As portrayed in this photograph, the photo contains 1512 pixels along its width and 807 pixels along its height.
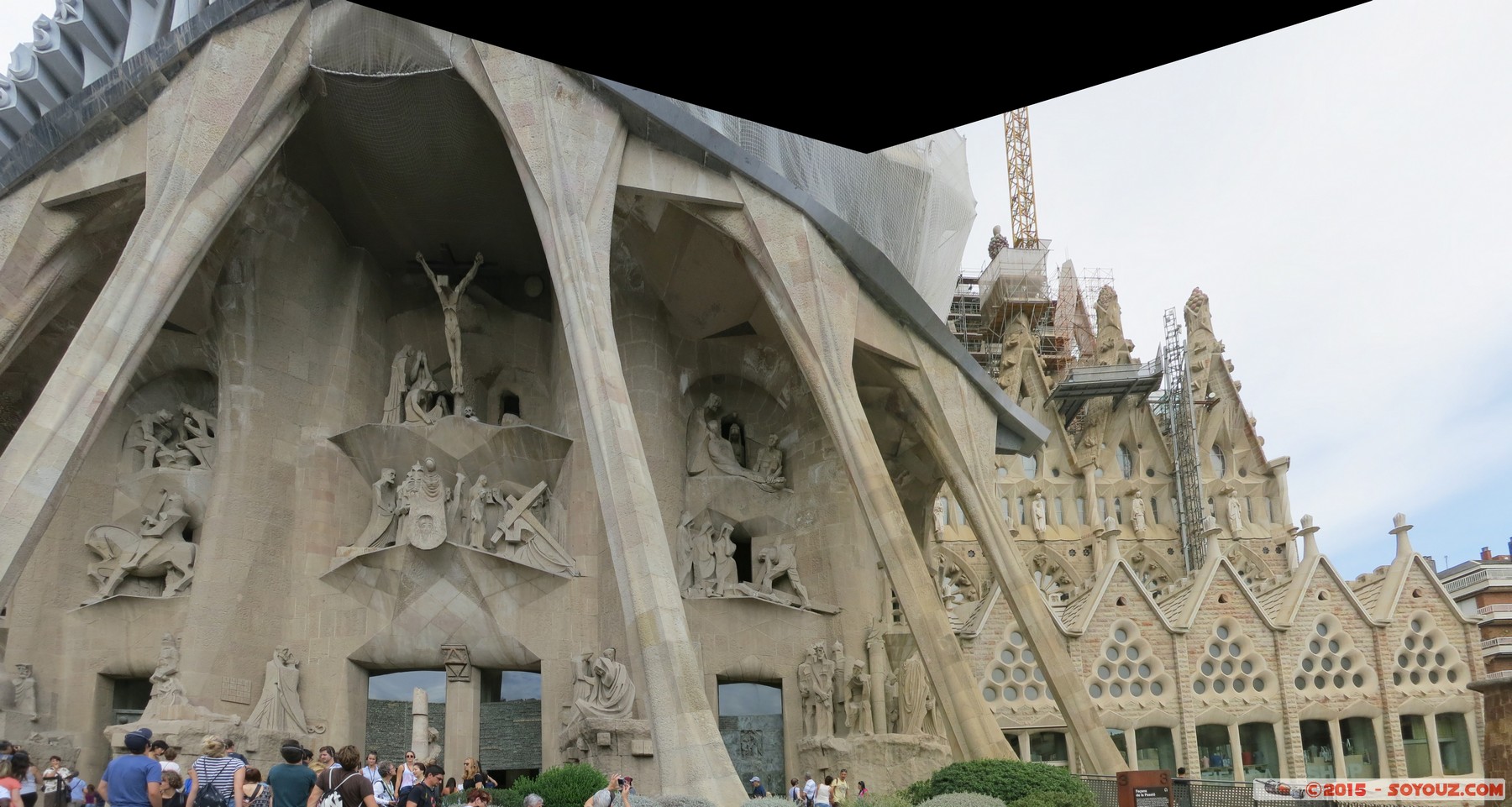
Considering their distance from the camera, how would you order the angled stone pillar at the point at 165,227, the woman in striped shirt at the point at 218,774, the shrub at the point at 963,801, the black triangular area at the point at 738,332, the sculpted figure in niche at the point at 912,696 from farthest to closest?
the black triangular area at the point at 738,332
the sculpted figure in niche at the point at 912,696
the angled stone pillar at the point at 165,227
the shrub at the point at 963,801
the woman in striped shirt at the point at 218,774

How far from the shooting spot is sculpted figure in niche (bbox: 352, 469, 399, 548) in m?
16.6

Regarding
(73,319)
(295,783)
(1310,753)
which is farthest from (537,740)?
(1310,753)

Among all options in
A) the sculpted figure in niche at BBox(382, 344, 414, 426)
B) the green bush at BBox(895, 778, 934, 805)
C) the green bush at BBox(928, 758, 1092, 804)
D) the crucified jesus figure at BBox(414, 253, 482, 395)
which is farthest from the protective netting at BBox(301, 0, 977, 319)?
the green bush at BBox(895, 778, 934, 805)

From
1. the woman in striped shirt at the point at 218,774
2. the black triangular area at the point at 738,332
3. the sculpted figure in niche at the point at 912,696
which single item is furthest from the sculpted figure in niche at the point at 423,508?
the woman in striped shirt at the point at 218,774

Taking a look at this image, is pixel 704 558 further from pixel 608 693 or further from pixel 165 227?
pixel 165 227

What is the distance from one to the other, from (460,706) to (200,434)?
553 cm

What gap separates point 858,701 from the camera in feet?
53.6

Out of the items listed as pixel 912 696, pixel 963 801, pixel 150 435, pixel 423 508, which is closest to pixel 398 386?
pixel 423 508

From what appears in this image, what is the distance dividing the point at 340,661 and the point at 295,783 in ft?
35.6

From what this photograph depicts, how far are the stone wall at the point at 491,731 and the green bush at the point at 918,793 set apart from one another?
5.74m

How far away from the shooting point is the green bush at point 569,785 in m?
11.4

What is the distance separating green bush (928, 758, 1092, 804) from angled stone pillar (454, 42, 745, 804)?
2094 millimetres

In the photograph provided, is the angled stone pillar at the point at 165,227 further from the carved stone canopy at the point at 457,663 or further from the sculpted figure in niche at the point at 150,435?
the carved stone canopy at the point at 457,663

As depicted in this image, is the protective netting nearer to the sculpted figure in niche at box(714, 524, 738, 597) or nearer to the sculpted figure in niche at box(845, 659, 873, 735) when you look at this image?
the sculpted figure in niche at box(714, 524, 738, 597)
